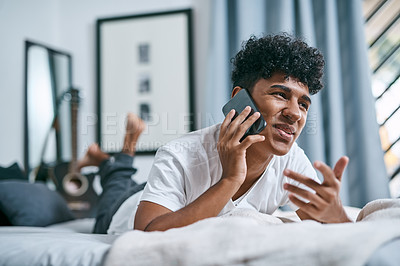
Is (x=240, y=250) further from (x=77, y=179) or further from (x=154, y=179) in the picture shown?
(x=77, y=179)

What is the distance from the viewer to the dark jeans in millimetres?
1465

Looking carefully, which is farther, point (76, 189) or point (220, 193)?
point (76, 189)

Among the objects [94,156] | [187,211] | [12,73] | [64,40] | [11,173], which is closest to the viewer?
[187,211]

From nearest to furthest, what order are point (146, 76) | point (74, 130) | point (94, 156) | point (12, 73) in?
point (94, 156) → point (12, 73) → point (74, 130) → point (146, 76)

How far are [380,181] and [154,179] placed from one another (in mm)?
1481

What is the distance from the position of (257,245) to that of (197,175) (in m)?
0.44

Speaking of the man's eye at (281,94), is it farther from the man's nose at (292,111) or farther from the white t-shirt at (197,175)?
the white t-shirt at (197,175)

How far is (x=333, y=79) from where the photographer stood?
83.4 inches

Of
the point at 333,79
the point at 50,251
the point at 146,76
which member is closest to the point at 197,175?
the point at 50,251

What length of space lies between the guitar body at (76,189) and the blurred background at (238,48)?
135mm

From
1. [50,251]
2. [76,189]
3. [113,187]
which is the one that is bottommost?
[76,189]

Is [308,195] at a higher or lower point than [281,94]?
lower

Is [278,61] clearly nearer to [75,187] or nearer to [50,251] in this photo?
[50,251]

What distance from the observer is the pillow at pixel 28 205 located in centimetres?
155
